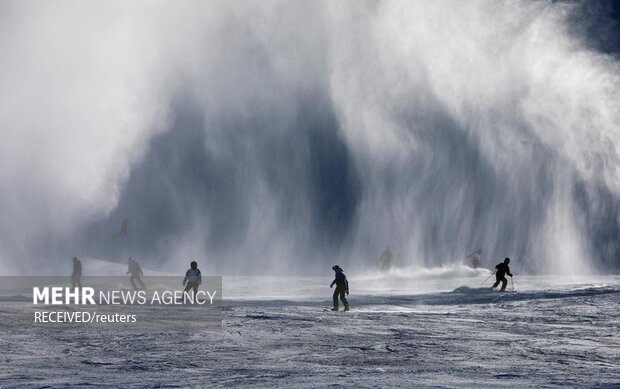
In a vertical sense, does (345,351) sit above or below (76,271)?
below

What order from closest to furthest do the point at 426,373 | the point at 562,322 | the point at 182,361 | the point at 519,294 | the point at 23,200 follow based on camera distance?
the point at 426,373 → the point at 182,361 → the point at 562,322 → the point at 519,294 → the point at 23,200

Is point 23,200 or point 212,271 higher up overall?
point 23,200

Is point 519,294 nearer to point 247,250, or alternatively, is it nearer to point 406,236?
point 406,236

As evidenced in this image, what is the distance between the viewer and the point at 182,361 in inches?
549

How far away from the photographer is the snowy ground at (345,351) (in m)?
12.0

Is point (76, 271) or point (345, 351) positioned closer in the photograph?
point (345, 351)

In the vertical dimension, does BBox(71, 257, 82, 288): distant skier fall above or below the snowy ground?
above

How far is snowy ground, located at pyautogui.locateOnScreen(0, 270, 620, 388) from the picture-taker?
12.0m

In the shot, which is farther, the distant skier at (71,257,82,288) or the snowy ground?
the distant skier at (71,257,82,288)

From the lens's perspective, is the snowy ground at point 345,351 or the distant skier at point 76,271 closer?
the snowy ground at point 345,351

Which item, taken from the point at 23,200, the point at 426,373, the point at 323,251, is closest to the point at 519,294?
the point at 426,373

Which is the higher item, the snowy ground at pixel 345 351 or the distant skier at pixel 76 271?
the distant skier at pixel 76 271

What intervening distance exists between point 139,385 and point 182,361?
2.62 m

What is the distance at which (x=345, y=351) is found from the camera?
50.8 feet
